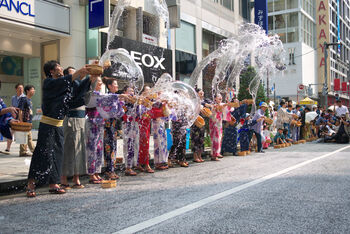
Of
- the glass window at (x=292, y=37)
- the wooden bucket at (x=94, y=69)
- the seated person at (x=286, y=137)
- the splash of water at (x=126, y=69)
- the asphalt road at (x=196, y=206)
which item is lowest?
the asphalt road at (x=196, y=206)

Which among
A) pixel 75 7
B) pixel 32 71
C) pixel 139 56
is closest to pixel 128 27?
pixel 139 56

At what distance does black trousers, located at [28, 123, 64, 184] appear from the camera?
5.00 m

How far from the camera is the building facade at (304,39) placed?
147ft

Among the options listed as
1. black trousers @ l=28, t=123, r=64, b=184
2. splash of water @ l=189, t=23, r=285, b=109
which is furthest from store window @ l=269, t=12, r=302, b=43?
black trousers @ l=28, t=123, r=64, b=184

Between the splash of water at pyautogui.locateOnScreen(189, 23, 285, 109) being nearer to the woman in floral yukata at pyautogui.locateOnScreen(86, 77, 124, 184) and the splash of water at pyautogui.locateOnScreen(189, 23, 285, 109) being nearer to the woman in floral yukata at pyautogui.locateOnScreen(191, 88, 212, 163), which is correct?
the woman in floral yukata at pyautogui.locateOnScreen(191, 88, 212, 163)

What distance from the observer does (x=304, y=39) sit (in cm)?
4634

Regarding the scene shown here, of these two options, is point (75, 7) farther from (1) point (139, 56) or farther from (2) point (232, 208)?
(2) point (232, 208)

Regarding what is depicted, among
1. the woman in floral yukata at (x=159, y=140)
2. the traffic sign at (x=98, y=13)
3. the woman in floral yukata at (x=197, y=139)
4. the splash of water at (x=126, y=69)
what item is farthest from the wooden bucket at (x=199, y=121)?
the traffic sign at (x=98, y=13)

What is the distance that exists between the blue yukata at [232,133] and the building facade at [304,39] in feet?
111

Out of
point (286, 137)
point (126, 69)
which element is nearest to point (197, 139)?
point (126, 69)

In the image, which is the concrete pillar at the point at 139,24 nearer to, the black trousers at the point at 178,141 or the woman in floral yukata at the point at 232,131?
the woman in floral yukata at the point at 232,131

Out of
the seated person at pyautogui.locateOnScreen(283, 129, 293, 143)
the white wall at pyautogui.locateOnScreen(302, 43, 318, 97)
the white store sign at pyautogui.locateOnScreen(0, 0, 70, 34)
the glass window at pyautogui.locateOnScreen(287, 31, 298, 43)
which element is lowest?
the seated person at pyautogui.locateOnScreen(283, 129, 293, 143)

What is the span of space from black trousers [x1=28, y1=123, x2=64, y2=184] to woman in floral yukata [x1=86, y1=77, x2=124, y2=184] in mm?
844

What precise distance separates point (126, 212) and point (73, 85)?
7.34ft
